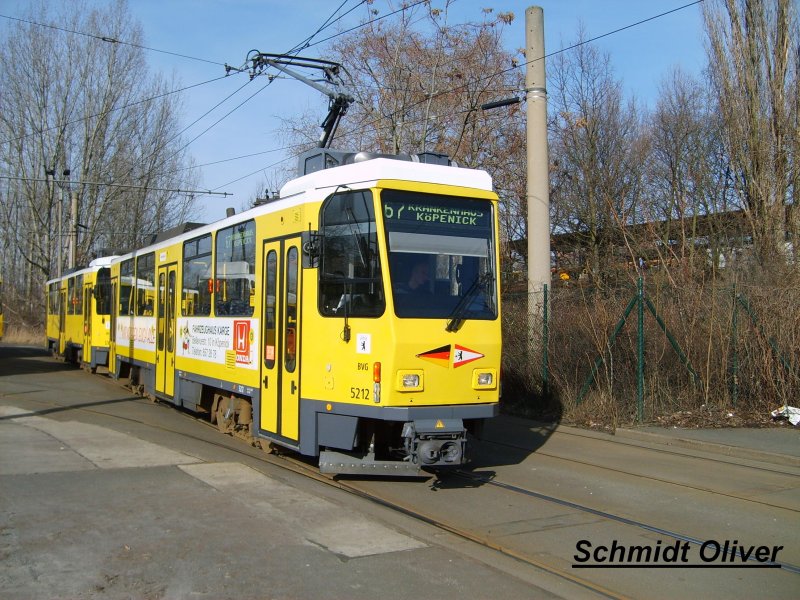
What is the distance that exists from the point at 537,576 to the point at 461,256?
12.1ft

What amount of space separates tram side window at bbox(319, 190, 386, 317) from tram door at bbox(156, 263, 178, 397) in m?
6.25

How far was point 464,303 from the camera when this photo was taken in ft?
27.0

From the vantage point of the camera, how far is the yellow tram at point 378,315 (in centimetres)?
777

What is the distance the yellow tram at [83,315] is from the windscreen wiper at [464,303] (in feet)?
47.3

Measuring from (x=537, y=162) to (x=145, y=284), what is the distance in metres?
8.79

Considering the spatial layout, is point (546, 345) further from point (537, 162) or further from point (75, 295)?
point (75, 295)

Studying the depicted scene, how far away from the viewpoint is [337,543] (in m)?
6.13

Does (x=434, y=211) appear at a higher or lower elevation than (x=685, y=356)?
higher

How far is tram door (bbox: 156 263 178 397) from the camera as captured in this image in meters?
13.7

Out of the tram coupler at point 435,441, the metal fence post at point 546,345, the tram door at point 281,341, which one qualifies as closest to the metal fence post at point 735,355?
the metal fence post at point 546,345

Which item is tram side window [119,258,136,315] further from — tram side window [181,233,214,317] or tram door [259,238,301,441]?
tram door [259,238,301,441]

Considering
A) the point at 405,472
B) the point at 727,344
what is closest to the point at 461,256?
the point at 405,472

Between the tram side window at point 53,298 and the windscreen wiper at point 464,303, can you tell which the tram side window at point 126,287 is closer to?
the windscreen wiper at point 464,303

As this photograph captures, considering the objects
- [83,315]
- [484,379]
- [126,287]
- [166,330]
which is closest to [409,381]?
[484,379]
